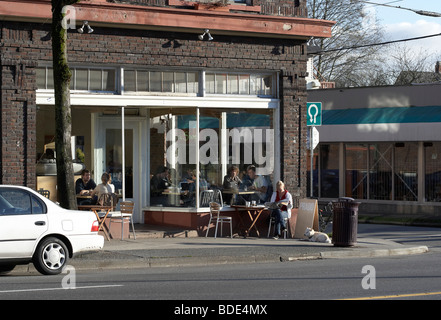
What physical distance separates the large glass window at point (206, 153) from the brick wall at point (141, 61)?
687 mm

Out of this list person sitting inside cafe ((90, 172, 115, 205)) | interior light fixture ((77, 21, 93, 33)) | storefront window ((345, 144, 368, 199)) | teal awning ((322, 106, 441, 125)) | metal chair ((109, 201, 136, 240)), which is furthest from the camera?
storefront window ((345, 144, 368, 199))

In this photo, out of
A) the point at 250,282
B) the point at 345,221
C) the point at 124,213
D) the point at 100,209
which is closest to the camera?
the point at 250,282

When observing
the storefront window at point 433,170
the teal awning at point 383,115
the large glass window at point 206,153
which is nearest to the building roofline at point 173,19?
the large glass window at point 206,153

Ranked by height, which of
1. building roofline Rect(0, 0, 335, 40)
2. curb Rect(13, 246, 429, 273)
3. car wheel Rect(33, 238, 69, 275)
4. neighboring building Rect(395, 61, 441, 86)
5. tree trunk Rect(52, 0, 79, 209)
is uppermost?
neighboring building Rect(395, 61, 441, 86)

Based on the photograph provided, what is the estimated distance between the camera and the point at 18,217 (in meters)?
12.7

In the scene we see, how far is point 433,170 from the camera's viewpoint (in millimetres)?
28969

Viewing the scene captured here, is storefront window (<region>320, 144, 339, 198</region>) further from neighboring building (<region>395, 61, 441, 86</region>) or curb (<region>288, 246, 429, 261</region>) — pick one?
neighboring building (<region>395, 61, 441, 86</region>)

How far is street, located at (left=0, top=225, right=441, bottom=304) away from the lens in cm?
1030

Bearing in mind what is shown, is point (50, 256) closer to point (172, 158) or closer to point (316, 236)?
point (172, 158)

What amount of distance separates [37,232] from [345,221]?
24.4ft

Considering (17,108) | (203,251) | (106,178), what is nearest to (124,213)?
(106,178)

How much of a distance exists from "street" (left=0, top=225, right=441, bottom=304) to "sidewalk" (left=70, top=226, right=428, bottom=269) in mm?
420

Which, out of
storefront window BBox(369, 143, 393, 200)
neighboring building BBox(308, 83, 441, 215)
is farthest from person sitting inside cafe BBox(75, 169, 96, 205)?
storefront window BBox(369, 143, 393, 200)
